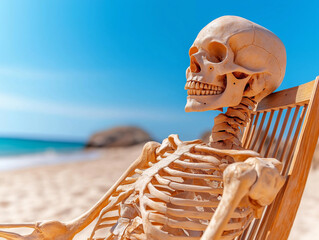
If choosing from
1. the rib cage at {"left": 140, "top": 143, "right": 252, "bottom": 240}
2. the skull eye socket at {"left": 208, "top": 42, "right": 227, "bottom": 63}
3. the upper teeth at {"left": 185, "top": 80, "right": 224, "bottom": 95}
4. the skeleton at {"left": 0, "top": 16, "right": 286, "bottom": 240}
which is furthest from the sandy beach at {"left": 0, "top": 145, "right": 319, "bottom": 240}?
the skull eye socket at {"left": 208, "top": 42, "right": 227, "bottom": 63}

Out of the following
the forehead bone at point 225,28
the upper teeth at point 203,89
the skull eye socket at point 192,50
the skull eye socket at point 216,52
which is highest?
the forehead bone at point 225,28

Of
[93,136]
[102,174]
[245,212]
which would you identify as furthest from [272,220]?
[93,136]

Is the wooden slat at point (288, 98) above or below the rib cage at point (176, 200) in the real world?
above

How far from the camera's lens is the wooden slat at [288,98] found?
1.32 m

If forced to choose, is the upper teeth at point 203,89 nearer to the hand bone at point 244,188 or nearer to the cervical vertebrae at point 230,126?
the cervical vertebrae at point 230,126

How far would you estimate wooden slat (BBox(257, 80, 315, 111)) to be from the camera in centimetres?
132

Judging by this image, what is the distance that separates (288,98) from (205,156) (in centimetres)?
48

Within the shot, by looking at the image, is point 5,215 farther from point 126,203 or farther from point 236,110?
point 236,110

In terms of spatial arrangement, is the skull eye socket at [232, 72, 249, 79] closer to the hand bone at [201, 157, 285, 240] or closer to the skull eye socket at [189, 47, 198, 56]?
the skull eye socket at [189, 47, 198, 56]

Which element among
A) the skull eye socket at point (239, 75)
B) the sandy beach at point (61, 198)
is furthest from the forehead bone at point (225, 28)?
the sandy beach at point (61, 198)

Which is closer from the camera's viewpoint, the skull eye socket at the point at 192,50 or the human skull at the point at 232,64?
the human skull at the point at 232,64

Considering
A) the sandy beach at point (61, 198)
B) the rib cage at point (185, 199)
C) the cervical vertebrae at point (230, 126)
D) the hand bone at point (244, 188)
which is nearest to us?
the hand bone at point (244, 188)

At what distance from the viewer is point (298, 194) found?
1216 millimetres

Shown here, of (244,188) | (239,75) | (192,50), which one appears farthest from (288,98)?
(244,188)
